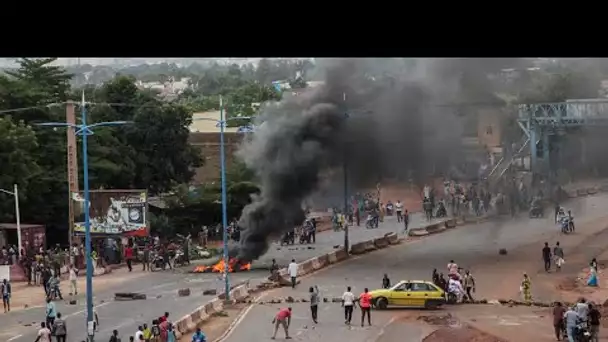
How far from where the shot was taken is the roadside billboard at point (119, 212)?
26.1 meters

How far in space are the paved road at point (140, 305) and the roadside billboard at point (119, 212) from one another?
143cm

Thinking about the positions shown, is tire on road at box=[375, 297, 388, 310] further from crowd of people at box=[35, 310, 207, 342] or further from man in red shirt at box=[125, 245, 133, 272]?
man in red shirt at box=[125, 245, 133, 272]

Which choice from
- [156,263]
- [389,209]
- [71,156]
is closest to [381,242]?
[389,209]

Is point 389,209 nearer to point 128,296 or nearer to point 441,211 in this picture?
point 441,211

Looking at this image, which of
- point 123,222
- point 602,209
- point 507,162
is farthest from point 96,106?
point 602,209

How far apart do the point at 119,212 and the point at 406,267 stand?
25.8 feet

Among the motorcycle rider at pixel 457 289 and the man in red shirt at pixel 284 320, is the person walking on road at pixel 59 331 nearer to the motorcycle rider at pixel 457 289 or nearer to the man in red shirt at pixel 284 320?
the man in red shirt at pixel 284 320

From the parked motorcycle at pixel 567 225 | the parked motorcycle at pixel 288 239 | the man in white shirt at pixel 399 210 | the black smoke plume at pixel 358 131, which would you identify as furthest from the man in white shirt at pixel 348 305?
the man in white shirt at pixel 399 210

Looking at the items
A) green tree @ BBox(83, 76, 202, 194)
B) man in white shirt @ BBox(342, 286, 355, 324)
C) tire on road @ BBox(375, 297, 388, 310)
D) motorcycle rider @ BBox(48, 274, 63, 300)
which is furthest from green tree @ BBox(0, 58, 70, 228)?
man in white shirt @ BBox(342, 286, 355, 324)

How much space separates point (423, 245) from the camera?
95.7 feet

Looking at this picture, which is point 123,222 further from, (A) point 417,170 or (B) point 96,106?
(A) point 417,170
